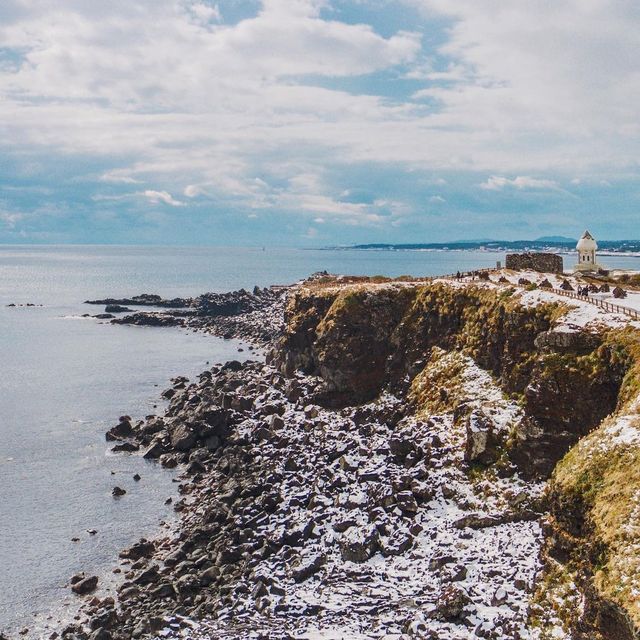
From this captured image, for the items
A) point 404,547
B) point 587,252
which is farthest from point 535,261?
point 404,547

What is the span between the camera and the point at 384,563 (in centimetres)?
3553

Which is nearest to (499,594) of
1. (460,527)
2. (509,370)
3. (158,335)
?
(460,527)

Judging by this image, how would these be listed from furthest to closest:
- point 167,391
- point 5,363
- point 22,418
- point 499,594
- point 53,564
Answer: point 5,363
point 167,391
point 22,418
point 53,564
point 499,594

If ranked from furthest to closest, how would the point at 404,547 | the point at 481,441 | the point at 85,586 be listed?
the point at 481,441, the point at 85,586, the point at 404,547

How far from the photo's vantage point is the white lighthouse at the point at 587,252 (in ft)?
273

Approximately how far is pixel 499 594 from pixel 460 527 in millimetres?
7225

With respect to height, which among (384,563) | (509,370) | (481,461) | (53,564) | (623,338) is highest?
(623,338)

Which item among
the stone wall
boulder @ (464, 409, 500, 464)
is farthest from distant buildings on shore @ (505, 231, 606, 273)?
boulder @ (464, 409, 500, 464)

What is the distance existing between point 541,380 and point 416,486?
10829 millimetres

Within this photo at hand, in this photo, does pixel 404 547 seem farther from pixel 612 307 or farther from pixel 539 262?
pixel 539 262

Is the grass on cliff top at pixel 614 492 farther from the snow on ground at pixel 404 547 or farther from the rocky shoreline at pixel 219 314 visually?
the rocky shoreline at pixel 219 314

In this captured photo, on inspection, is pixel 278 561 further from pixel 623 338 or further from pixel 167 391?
pixel 167 391

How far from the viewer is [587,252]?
84938 mm

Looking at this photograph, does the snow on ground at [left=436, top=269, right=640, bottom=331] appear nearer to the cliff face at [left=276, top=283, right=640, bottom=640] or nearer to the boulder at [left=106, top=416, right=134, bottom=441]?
the cliff face at [left=276, top=283, right=640, bottom=640]
